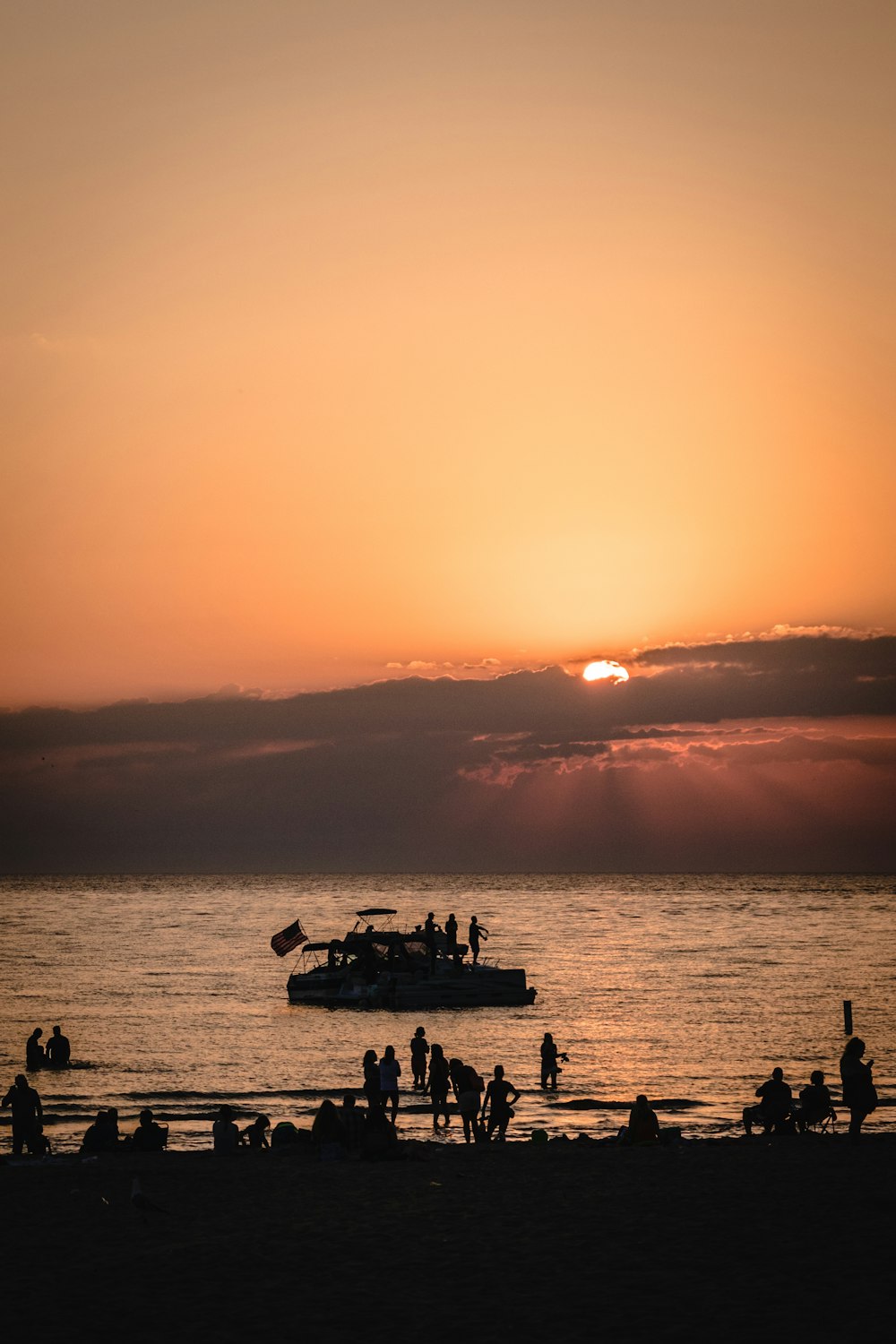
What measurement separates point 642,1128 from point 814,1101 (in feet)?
13.2

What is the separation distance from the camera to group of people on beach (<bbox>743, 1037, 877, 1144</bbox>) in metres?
24.7

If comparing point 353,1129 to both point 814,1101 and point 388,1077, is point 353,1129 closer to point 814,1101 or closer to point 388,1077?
point 388,1077

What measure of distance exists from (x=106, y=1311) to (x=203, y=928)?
441ft

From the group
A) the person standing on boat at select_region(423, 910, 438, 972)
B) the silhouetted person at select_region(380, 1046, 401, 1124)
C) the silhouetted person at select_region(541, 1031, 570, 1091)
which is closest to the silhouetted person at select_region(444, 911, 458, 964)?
the person standing on boat at select_region(423, 910, 438, 972)

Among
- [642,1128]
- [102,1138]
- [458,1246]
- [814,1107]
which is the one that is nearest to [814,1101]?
[814,1107]

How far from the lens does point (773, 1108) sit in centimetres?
2655

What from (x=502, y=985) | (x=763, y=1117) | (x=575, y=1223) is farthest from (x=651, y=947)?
(x=575, y=1223)

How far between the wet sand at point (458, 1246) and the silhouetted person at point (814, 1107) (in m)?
2.78

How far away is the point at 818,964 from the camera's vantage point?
285 feet

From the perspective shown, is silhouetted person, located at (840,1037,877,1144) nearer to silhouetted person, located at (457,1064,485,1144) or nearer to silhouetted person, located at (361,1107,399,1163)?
silhouetted person, located at (457,1064,485,1144)

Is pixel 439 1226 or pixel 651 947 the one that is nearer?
pixel 439 1226

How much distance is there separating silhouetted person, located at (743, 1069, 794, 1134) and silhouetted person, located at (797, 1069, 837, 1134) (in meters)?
0.29

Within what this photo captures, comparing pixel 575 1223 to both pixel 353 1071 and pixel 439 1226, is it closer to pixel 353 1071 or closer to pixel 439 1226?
pixel 439 1226

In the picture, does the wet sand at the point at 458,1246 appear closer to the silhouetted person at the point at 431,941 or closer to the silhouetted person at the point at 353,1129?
the silhouetted person at the point at 353,1129
